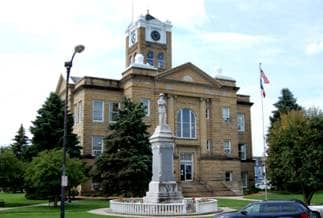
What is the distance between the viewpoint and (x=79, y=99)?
174ft

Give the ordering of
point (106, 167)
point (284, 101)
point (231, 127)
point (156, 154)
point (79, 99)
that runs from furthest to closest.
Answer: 1. point (284, 101)
2. point (231, 127)
3. point (79, 99)
4. point (106, 167)
5. point (156, 154)

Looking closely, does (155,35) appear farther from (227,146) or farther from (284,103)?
(227,146)

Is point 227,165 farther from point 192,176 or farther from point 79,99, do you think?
point 79,99

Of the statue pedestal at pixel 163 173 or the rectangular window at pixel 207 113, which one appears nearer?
the statue pedestal at pixel 163 173

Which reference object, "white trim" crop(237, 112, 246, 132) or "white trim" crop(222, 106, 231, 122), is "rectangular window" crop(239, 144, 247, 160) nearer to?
"white trim" crop(237, 112, 246, 132)

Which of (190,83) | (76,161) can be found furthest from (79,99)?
(76,161)

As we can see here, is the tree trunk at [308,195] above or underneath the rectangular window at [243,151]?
underneath

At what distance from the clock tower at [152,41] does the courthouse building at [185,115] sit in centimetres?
1965

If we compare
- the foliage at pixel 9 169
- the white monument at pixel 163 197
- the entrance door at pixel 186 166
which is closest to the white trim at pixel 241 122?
the entrance door at pixel 186 166

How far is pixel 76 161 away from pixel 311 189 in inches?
708

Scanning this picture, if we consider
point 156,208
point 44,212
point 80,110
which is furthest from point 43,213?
point 80,110

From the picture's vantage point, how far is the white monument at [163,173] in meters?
29.4

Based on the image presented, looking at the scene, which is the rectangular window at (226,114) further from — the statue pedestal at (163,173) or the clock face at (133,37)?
the statue pedestal at (163,173)

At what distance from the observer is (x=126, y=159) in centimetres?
4022
